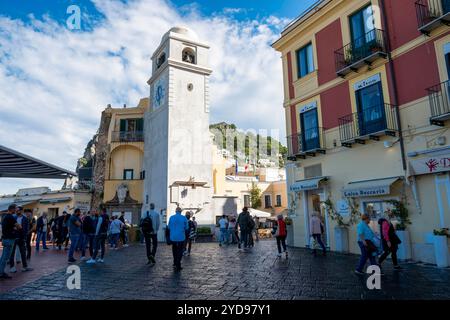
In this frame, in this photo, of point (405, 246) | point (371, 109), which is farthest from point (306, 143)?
point (405, 246)

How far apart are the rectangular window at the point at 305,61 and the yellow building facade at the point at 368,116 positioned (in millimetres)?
50

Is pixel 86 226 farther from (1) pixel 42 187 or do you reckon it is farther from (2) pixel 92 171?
(1) pixel 42 187

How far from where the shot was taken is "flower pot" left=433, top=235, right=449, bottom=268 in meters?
9.33

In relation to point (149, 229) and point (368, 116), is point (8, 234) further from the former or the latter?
point (368, 116)

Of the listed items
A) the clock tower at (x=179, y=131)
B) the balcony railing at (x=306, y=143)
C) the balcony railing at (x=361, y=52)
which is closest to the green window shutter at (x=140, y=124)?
the clock tower at (x=179, y=131)

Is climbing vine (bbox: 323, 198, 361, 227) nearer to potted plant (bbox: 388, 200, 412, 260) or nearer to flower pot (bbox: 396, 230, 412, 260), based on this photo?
potted plant (bbox: 388, 200, 412, 260)

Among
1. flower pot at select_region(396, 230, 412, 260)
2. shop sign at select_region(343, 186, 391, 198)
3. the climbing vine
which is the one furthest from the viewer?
the climbing vine

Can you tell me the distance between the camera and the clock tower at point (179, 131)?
24047 mm

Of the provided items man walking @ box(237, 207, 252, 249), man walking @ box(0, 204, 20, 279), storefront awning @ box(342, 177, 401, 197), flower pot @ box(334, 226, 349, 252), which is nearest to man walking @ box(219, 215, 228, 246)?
man walking @ box(237, 207, 252, 249)

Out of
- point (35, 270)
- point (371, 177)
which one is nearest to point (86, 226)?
point (35, 270)

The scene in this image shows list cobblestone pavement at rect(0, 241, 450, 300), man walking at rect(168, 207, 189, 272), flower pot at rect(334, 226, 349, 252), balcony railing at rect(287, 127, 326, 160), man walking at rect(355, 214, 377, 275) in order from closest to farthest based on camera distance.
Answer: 1. cobblestone pavement at rect(0, 241, 450, 300)
2. man walking at rect(355, 214, 377, 275)
3. man walking at rect(168, 207, 189, 272)
4. flower pot at rect(334, 226, 349, 252)
5. balcony railing at rect(287, 127, 326, 160)

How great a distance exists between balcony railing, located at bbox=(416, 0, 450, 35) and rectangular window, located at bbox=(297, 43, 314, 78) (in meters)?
5.39

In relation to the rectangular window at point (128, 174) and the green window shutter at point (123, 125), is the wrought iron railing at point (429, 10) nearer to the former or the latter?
the rectangular window at point (128, 174)

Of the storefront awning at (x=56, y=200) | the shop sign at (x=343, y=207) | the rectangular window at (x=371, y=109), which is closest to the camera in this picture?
the rectangular window at (x=371, y=109)
